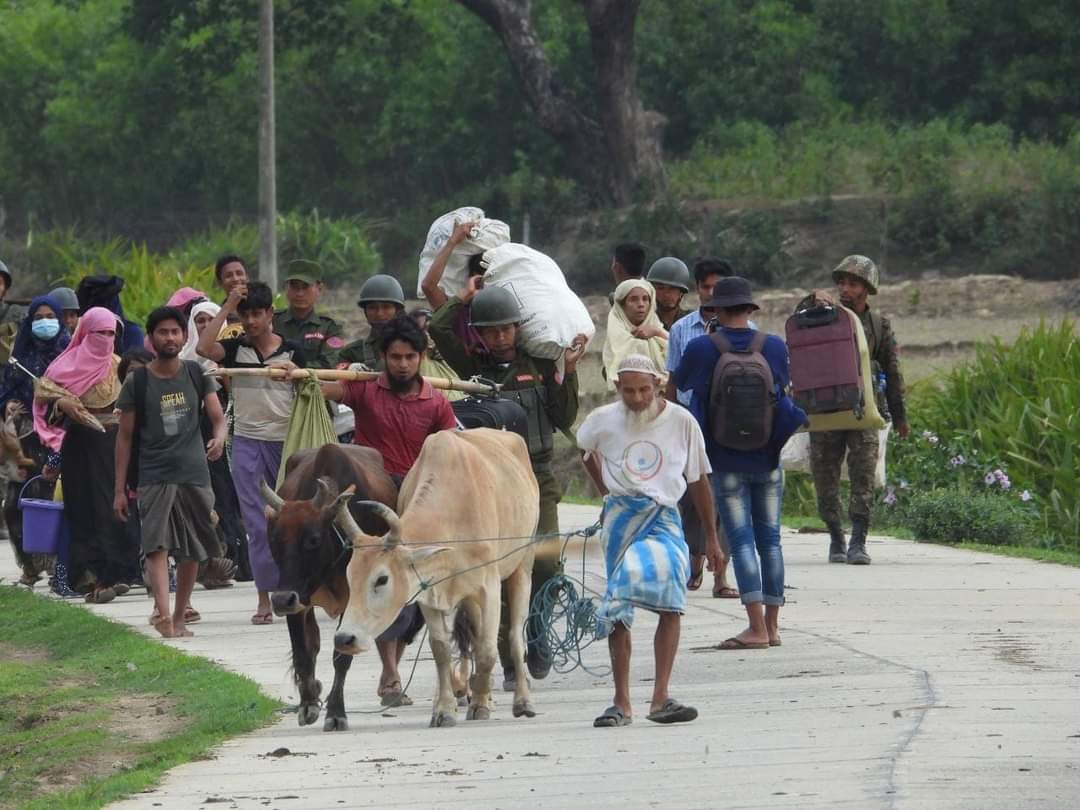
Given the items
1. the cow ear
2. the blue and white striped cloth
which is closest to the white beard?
the blue and white striped cloth

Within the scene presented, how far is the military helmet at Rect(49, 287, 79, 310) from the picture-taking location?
50.3 feet

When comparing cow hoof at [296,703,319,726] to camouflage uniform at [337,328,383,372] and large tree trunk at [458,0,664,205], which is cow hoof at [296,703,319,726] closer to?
camouflage uniform at [337,328,383,372]

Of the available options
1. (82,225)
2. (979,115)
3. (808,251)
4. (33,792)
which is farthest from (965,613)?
(82,225)

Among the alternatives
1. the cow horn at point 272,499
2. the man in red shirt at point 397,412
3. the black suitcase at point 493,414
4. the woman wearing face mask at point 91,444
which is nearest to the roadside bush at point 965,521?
the woman wearing face mask at point 91,444

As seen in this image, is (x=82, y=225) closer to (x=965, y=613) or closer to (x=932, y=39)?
(x=932, y=39)

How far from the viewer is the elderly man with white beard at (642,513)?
29.3 feet

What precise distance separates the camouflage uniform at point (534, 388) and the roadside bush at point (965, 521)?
21.8 feet

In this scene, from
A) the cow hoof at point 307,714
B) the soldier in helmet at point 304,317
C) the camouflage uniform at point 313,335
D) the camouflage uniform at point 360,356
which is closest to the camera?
the cow hoof at point 307,714

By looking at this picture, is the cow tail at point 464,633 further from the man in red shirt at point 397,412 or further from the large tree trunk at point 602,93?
the large tree trunk at point 602,93

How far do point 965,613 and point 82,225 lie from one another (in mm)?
48101

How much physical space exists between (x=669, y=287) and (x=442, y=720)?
4935mm

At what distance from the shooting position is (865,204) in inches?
1770

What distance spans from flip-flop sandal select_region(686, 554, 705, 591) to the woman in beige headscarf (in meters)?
1.23

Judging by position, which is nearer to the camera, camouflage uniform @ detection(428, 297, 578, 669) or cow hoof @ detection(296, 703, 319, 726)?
cow hoof @ detection(296, 703, 319, 726)
